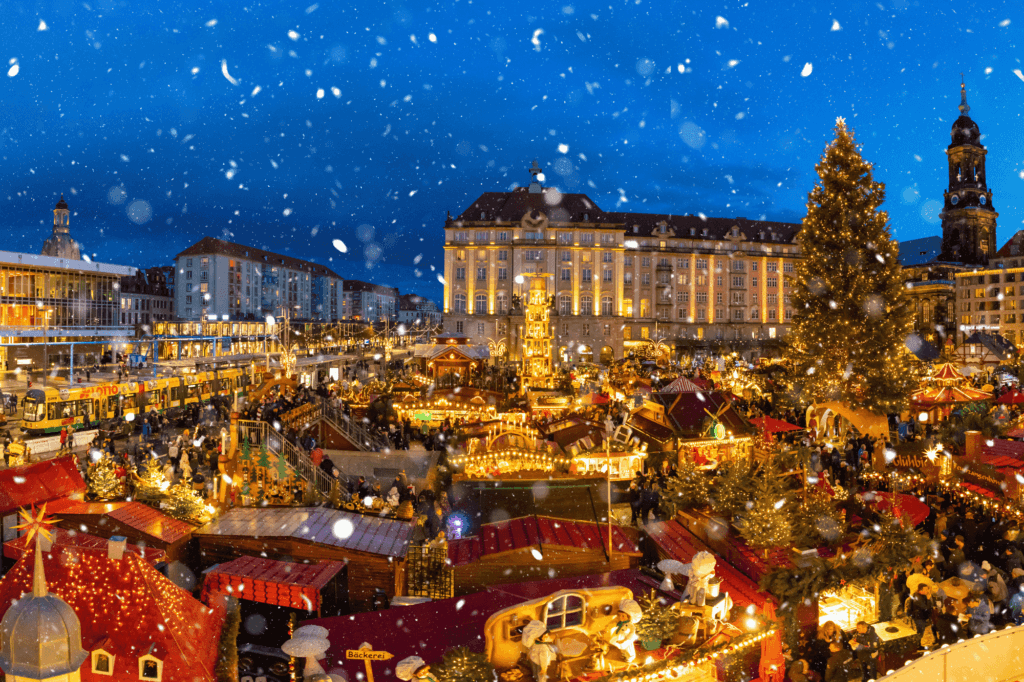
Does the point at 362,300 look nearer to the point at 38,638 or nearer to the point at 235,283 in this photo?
the point at 235,283

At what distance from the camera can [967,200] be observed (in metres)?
72.0

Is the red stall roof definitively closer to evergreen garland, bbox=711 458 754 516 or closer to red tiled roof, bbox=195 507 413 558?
red tiled roof, bbox=195 507 413 558

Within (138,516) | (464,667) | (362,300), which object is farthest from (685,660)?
(362,300)

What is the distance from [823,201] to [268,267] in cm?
9541

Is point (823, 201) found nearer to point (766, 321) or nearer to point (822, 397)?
point (822, 397)

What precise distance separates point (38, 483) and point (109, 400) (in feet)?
52.7

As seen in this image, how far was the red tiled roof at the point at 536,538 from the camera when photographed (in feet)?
21.8

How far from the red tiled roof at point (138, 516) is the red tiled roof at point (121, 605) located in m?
2.79

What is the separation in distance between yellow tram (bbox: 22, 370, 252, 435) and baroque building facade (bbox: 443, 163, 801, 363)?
30569 mm

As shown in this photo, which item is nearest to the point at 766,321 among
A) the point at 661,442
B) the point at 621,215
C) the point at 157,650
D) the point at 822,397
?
the point at 621,215

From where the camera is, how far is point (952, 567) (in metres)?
8.16

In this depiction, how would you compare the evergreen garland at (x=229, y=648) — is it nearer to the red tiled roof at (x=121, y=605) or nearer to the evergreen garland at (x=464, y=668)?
the red tiled roof at (x=121, y=605)

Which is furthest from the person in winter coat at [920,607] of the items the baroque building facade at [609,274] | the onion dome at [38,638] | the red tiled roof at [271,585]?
the baroque building facade at [609,274]

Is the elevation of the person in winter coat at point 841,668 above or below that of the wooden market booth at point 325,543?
below
